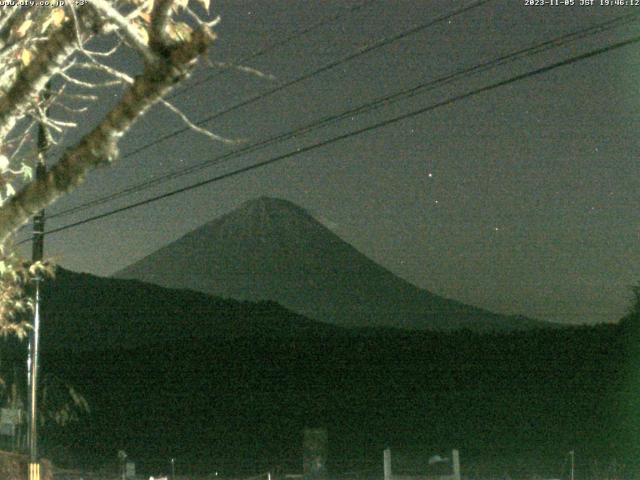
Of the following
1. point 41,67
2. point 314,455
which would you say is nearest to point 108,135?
point 41,67

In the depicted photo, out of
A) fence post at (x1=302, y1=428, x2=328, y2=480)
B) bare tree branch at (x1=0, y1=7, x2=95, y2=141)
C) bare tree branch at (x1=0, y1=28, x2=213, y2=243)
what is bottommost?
fence post at (x1=302, y1=428, x2=328, y2=480)

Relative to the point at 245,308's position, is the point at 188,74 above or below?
below

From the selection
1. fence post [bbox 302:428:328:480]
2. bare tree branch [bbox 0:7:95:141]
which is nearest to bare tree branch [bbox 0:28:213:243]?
bare tree branch [bbox 0:7:95:141]

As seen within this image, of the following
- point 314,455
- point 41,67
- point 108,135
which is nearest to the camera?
point 108,135

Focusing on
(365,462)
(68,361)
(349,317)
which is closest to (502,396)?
(365,462)

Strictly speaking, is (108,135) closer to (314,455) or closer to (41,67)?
(41,67)

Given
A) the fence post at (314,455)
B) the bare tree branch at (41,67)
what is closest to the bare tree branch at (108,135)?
the bare tree branch at (41,67)

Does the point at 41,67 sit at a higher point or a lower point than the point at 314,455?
higher

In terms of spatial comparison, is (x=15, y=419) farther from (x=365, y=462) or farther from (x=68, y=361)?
(x=68, y=361)

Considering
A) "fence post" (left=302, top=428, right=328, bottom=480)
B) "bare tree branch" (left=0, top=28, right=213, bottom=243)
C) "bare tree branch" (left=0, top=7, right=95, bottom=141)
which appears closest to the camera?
"bare tree branch" (left=0, top=28, right=213, bottom=243)

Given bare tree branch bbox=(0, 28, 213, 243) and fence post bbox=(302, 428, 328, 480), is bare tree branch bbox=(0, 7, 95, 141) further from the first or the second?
fence post bbox=(302, 428, 328, 480)

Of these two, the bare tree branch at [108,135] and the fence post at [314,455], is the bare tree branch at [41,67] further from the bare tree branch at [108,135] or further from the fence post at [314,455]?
the fence post at [314,455]
